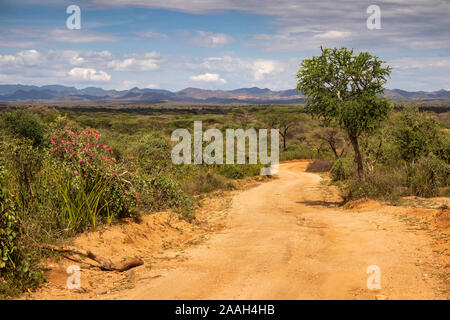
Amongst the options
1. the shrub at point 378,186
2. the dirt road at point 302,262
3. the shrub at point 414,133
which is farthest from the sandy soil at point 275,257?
the shrub at point 414,133

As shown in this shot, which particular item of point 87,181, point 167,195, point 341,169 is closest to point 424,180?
point 167,195

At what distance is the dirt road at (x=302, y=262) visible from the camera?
5570 mm

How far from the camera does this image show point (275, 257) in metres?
7.45

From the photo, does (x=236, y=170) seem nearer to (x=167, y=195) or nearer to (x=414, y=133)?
(x=414, y=133)

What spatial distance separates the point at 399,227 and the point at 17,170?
27.5 ft

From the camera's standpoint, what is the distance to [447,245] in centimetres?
766

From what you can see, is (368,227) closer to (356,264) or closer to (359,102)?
(356,264)

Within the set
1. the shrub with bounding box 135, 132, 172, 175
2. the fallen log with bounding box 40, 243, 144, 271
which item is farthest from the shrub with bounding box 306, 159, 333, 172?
the fallen log with bounding box 40, 243, 144, 271

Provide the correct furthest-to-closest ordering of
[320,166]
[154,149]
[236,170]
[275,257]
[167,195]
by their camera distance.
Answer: [320,166]
[236,170]
[154,149]
[167,195]
[275,257]

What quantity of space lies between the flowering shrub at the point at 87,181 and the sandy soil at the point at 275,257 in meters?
0.46

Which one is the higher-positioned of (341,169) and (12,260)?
(12,260)

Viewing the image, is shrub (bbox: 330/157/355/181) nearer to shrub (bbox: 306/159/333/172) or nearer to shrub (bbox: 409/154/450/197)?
shrub (bbox: 409/154/450/197)

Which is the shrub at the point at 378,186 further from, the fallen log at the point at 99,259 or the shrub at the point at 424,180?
the fallen log at the point at 99,259

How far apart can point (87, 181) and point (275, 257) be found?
157 inches
